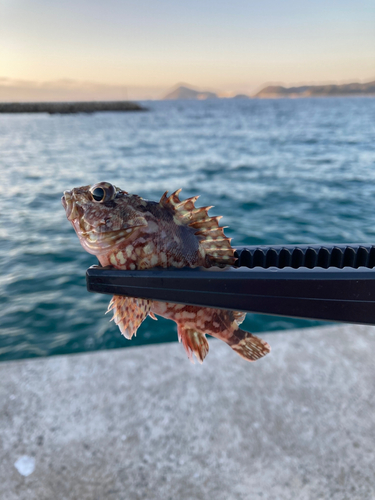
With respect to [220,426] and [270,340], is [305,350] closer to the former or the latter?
[270,340]

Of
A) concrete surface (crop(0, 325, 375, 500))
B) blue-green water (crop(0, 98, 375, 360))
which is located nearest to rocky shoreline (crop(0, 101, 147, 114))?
blue-green water (crop(0, 98, 375, 360))

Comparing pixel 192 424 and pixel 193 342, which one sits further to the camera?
pixel 192 424

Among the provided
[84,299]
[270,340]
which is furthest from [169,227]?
[84,299]

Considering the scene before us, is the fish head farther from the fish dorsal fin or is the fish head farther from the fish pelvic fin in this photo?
the fish pelvic fin

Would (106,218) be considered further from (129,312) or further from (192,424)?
(192,424)

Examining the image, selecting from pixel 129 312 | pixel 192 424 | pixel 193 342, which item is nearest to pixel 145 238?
pixel 129 312

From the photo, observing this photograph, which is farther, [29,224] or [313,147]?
[313,147]

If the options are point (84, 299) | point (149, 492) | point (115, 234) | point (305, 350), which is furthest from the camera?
point (84, 299)
